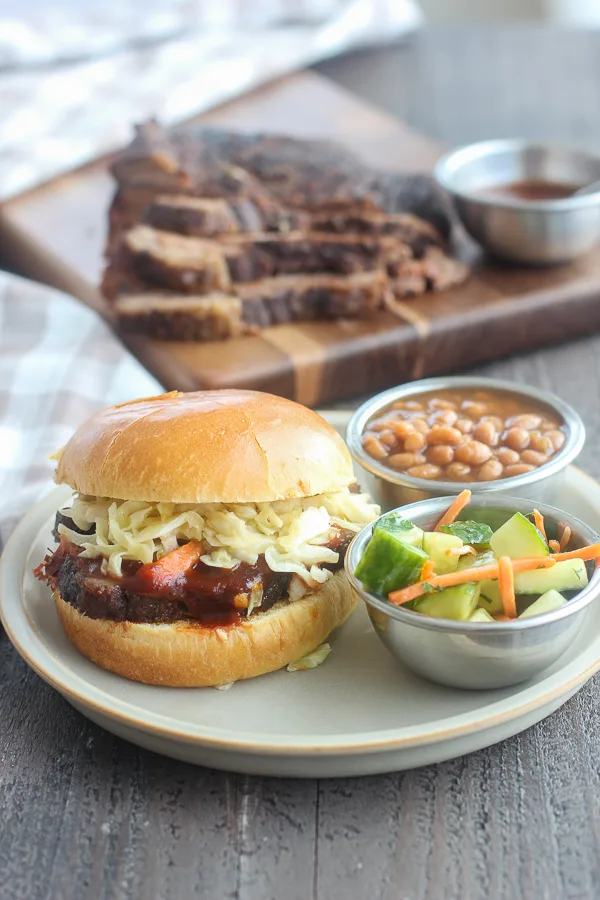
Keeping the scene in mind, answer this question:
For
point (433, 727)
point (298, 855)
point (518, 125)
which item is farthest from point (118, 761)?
point (518, 125)

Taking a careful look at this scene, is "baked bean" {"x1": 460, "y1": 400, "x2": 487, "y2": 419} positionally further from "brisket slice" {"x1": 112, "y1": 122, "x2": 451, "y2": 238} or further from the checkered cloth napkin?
"brisket slice" {"x1": 112, "y1": 122, "x2": 451, "y2": 238}

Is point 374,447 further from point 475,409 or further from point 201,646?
point 201,646

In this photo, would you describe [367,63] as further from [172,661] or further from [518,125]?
[172,661]

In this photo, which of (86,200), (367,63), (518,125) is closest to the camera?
(86,200)

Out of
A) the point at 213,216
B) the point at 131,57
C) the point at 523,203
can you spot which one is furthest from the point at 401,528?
the point at 131,57

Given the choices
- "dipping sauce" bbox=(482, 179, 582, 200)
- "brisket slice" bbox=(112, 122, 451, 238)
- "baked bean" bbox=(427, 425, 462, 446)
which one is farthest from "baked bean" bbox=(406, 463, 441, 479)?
"dipping sauce" bbox=(482, 179, 582, 200)

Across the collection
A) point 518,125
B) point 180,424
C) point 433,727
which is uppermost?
point 180,424
